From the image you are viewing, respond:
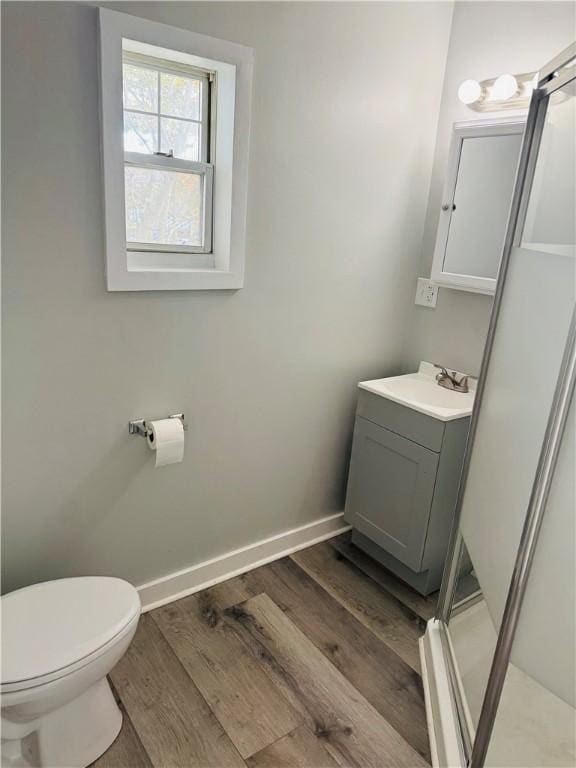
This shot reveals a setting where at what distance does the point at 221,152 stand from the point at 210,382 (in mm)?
791

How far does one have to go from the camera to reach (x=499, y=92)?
6.08 feet

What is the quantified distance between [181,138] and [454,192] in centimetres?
110

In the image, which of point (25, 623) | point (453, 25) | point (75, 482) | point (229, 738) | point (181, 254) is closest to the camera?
point (25, 623)

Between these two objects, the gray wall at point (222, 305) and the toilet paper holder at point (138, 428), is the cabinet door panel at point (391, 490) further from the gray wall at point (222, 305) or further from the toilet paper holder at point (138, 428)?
the toilet paper holder at point (138, 428)

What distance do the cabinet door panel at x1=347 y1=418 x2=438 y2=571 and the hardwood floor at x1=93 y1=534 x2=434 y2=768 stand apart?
0.75ft

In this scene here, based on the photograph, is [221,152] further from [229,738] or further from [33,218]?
[229,738]

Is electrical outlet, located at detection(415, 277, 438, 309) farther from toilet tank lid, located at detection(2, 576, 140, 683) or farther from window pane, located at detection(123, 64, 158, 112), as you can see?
toilet tank lid, located at detection(2, 576, 140, 683)

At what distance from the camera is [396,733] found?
1.56 m

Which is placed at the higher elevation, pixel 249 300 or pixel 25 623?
pixel 249 300

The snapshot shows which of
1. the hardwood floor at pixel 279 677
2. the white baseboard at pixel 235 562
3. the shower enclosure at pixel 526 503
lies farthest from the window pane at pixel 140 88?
the hardwood floor at pixel 279 677

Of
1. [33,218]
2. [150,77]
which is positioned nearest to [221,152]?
[150,77]

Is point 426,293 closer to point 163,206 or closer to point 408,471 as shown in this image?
point 408,471

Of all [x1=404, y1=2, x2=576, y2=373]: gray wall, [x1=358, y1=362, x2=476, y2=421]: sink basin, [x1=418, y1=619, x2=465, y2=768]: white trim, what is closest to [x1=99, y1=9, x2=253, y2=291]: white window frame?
[x1=358, y1=362, x2=476, y2=421]: sink basin

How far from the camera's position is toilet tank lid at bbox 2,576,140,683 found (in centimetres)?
126
